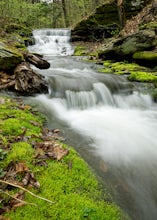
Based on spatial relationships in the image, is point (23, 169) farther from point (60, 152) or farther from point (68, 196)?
point (60, 152)

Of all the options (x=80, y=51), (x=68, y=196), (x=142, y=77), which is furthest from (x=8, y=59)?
(x=80, y=51)

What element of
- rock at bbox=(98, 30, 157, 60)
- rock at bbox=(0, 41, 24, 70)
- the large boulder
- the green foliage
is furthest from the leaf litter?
the green foliage

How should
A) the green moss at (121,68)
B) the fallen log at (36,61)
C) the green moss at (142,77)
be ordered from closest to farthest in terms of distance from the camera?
the green moss at (142,77), the fallen log at (36,61), the green moss at (121,68)

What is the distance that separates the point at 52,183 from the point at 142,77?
7.66m

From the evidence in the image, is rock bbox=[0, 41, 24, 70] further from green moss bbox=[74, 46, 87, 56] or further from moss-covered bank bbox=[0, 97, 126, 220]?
green moss bbox=[74, 46, 87, 56]

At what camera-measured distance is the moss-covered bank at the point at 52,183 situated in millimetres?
3057

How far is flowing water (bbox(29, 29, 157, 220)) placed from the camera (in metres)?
3.98

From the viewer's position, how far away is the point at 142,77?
10070mm

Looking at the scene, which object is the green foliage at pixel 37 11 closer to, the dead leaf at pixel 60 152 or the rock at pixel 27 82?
the rock at pixel 27 82

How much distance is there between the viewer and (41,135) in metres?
5.25

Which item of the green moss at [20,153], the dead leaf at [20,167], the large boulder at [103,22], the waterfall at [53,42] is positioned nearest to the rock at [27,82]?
the green moss at [20,153]

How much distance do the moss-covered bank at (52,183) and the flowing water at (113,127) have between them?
16.3 inches

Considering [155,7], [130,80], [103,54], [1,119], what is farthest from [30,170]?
[155,7]

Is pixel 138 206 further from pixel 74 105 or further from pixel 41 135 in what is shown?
pixel 74 105
